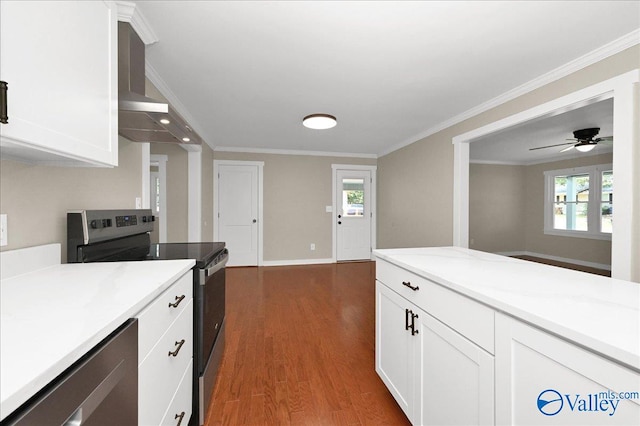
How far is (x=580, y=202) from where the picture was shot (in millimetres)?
5750

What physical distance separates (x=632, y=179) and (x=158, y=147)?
5117 millimetres

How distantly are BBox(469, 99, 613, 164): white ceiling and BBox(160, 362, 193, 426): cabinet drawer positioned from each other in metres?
3.46

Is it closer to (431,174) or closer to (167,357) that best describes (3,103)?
(167,357)

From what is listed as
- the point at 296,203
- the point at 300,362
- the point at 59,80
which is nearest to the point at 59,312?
the point at 59,80

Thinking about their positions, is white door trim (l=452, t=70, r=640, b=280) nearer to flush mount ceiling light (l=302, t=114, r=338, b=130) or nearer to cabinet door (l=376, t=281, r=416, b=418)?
cabinet door (l=376, t=281, r=416, b=418)

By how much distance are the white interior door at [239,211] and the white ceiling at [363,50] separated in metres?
2.03

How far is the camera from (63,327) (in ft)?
2.02

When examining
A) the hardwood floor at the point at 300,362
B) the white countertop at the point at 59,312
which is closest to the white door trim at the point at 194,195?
the hardwood floor at the point at 300,362

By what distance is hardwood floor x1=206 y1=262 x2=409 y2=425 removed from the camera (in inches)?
60.4

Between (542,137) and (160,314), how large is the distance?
5691 mm

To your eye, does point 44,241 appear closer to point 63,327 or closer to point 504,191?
point 63,327

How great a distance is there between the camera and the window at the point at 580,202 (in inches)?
208

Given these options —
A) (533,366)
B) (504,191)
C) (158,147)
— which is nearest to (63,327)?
(533,366)

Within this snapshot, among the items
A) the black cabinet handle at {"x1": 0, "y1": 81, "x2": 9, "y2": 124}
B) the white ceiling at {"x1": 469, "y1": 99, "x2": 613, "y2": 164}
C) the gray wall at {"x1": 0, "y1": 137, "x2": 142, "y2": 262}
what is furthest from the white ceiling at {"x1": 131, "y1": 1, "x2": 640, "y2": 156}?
the black cabinet handle at {"x1": 0, "y1": 81, "x2": 9, "y2": 124}
